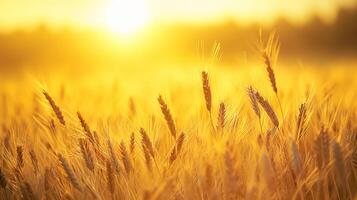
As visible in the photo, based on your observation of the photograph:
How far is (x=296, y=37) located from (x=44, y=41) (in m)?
9.72

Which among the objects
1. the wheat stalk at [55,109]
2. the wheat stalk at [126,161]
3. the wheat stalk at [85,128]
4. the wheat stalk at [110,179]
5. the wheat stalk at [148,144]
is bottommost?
the wheat stalk at [110,179]

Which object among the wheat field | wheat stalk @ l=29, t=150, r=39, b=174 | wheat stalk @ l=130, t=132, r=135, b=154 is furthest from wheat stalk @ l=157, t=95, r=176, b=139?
wheat stalk @ l=29, t=150, r=39, b=174

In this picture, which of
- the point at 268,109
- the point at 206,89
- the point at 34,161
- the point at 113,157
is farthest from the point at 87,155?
the point at 268,109

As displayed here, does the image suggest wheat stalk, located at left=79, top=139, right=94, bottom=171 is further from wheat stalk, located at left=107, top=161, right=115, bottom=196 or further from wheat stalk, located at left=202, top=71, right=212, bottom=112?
wheat stalk, located at left=202, top=71, right=212, bottom=112

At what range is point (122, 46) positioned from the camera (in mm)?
20781

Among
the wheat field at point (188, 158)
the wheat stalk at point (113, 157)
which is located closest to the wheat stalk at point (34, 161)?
the wheat field at point (188, 158)

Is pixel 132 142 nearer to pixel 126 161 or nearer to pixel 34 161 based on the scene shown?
pixel 126 161

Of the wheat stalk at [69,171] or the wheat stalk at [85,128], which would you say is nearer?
the wheat stalk at [69,171]

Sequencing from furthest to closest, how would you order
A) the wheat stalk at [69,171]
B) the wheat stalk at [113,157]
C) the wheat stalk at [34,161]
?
the wheat stalk at [34,161], the wheat stalk at [113,157], the wheat stalk at [69,171]

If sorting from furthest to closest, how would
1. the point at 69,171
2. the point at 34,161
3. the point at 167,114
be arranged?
1. the point at 34,161
2. the point at 167,114
3. the point at 69,171

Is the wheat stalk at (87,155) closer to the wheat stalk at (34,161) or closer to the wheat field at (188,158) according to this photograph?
the wheat field at (188,158)

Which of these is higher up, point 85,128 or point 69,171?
point 85,128

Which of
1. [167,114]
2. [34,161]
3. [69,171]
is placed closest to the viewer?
[69,171]

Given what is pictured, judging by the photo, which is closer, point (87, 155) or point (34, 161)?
point (87, 155)
